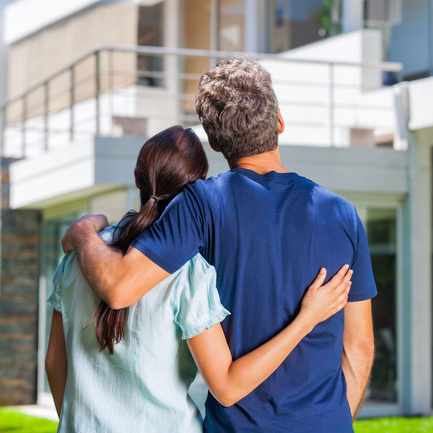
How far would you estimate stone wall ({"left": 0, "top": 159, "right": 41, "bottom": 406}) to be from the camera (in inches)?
437

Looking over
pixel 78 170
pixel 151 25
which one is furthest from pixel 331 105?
pixel 151 25

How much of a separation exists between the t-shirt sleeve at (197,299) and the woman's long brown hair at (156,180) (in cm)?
15

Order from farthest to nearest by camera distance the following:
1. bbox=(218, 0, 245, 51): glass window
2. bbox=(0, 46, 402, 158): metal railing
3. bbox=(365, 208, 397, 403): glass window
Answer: bbox=(218, 0, 245, 51): glass window → bbox=(365, 208, 397, 403): glass window → bbox=(0, 46, 402, 158): metal railing

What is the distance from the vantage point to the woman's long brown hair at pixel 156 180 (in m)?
2.10

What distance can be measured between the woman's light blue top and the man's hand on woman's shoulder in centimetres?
A: 3

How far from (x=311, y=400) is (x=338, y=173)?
279 inches

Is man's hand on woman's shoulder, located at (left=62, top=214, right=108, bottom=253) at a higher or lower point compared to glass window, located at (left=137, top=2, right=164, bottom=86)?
lower

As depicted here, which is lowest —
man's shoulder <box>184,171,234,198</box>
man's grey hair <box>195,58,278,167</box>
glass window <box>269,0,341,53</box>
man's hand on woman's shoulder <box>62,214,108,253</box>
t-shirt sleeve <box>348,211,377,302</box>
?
t-shirt sleeve <box>348,211,377,302</box>

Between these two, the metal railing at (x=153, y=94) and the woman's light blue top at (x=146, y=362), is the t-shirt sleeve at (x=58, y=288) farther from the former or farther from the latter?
the metal railing at (x=153, y=94)

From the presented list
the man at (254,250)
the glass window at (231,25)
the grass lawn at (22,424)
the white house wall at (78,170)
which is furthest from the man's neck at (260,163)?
the glass window at (231,25)

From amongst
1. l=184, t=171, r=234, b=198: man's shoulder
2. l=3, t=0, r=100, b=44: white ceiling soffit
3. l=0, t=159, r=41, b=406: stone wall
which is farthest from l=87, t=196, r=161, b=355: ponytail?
l=3, t=0, r=100, b=44: white ceiling soffit

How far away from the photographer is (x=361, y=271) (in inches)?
86.5

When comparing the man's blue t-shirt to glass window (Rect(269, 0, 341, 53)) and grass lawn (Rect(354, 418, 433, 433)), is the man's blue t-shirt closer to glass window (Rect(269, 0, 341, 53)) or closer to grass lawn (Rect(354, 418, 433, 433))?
grass lawn (Rect(354, 418, 433, 433))

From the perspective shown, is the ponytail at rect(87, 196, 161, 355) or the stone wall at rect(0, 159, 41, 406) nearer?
the ponytail at rect(87, 196, 161, 355)
